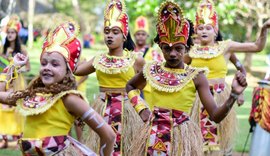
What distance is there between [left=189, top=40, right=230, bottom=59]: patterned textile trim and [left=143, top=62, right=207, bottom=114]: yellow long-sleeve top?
8.35ft

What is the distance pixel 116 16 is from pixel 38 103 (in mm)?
2409

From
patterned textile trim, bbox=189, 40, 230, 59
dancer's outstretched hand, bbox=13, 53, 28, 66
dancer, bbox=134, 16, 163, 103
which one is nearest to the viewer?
dancer's outstretched hand, bbox=13, 53, 28, 66

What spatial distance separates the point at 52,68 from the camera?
12.2 feet

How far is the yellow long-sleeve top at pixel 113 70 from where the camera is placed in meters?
5.86

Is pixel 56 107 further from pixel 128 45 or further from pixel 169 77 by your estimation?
pixel 128 45

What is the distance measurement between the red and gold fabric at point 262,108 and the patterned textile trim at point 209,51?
921 mm

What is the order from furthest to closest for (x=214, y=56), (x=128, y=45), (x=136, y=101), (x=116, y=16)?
(x=214, y=56) < (x=128, y=45) < (x=116, y=16) < (x=136, y=101)

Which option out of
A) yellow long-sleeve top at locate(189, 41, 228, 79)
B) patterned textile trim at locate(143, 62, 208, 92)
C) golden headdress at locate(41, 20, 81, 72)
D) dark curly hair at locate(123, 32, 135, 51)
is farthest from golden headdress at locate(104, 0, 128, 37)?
golden headdress at locate(41, 20, 81, 72)

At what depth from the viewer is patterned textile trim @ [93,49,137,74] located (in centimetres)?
585

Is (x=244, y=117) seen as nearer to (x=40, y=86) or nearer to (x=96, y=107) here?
(x=96, y=107)

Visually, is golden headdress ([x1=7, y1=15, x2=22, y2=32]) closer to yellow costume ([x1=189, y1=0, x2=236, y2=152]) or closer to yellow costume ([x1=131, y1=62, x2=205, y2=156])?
yellow costume ([x1=189, y1=0, x2=236, y2=152])

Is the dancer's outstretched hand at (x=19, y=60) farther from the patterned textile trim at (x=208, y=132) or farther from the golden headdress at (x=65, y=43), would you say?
the patterned textile trim at (x=208, y=132)

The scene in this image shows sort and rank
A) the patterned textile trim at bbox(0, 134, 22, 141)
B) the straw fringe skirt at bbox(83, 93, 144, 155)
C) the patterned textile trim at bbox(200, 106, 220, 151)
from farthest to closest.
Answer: the patterned textile trim at bbox(0, 134, 22, 141), the patterned textile trim at bbox(200, 106, 220, 151), the straw fringe skirt at bbox(83, 93, 144, 155)

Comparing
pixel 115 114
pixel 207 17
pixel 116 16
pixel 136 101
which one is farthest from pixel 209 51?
pixel 136 101
